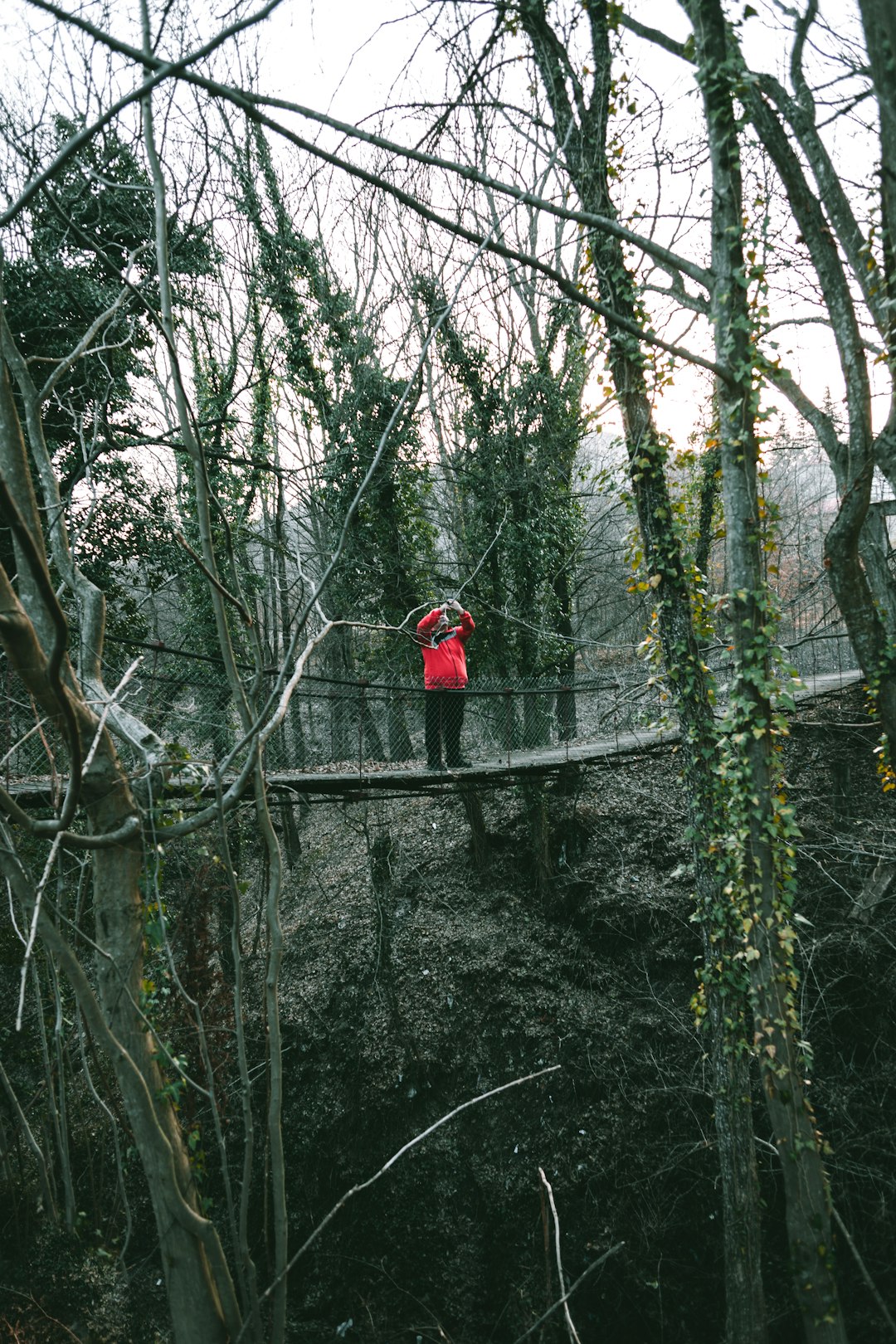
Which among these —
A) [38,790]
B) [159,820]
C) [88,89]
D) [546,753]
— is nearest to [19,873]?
[159,820]

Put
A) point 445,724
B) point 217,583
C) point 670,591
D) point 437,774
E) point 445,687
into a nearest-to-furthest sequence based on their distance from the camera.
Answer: point 217,583
point 670,591
point 437,774
point 445,687
point 445,724

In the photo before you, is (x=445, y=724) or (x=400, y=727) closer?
(x=445, y=724)

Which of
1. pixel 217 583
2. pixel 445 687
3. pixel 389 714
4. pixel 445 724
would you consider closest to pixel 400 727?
pixel 389 714

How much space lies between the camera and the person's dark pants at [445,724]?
623 centimetres

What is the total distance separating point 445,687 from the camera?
6199 millimetres

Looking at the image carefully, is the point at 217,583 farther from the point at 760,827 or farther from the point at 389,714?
the point at 389,714

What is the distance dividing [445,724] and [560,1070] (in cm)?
319

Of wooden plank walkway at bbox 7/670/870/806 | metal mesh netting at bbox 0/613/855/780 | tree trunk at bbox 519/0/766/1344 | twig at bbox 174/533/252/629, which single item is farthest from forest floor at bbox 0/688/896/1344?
twig at bbox 174/533/252/629

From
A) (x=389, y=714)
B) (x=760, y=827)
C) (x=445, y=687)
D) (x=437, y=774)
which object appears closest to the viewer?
(x=760, y=827)

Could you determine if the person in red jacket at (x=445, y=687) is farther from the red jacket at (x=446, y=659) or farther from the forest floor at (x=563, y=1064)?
the forest floor at (x=563, y=1064)

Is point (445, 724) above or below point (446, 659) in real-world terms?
below

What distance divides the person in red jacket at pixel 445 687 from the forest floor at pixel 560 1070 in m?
1.49

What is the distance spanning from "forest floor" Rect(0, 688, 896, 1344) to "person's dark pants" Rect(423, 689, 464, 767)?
4.78 ft

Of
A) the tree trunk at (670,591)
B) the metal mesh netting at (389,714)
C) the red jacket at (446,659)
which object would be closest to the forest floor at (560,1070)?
the tree trunk at (670,591)
